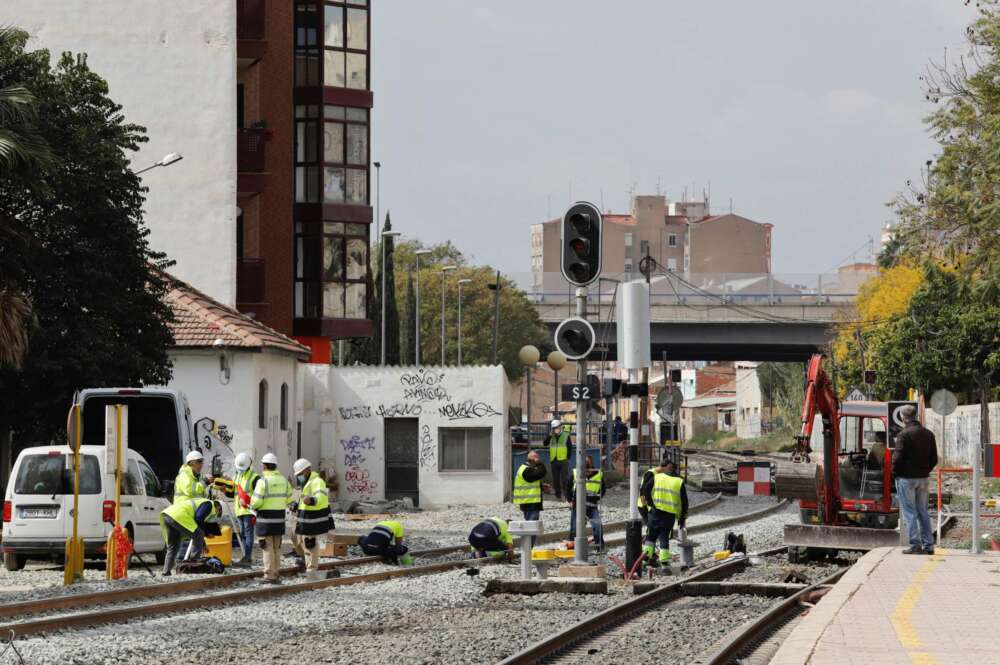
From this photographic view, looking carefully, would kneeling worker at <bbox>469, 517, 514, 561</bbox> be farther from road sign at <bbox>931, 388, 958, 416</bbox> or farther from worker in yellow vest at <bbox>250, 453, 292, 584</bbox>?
road sign at <bbox>931, 388, 958, 416</bbox>

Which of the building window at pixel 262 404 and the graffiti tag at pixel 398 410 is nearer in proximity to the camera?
the building window at pixel 262 404

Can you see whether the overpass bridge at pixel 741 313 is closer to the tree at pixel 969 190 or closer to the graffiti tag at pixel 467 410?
the graffiti tag at pixel 467 410

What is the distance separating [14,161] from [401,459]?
22474 mm

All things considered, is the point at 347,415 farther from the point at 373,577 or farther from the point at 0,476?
the point at 373,577

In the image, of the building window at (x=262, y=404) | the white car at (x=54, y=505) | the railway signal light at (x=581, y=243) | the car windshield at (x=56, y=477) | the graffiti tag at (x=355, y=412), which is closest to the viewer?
the railway signal light at (x=581, y=243)

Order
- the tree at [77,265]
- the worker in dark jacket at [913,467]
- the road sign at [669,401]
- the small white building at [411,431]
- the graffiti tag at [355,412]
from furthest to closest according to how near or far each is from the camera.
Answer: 1. the graffiti tag at [355,412]
2. the small white building at [411,431]
3. the road sign at [669,401]
4. the tree at [77,265]
5. the worker in dark jacket at [913,467]

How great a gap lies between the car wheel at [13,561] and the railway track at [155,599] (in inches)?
158

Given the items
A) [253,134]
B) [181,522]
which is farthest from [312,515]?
A: [253,134]

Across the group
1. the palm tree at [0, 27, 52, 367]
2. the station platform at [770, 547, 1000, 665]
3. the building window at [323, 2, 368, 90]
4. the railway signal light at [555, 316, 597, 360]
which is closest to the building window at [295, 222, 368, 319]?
the building window at [323, 2, 368, 90]

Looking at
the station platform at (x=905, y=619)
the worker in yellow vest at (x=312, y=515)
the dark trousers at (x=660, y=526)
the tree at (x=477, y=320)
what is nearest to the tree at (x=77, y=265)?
the worker in yellow vest at (x=312, y=515)

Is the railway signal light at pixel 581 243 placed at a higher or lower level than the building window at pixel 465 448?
higher

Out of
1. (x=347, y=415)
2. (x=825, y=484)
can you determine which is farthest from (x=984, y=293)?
(x=347, y=415)

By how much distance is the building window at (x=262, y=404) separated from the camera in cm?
4234

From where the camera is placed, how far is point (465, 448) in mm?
46688
